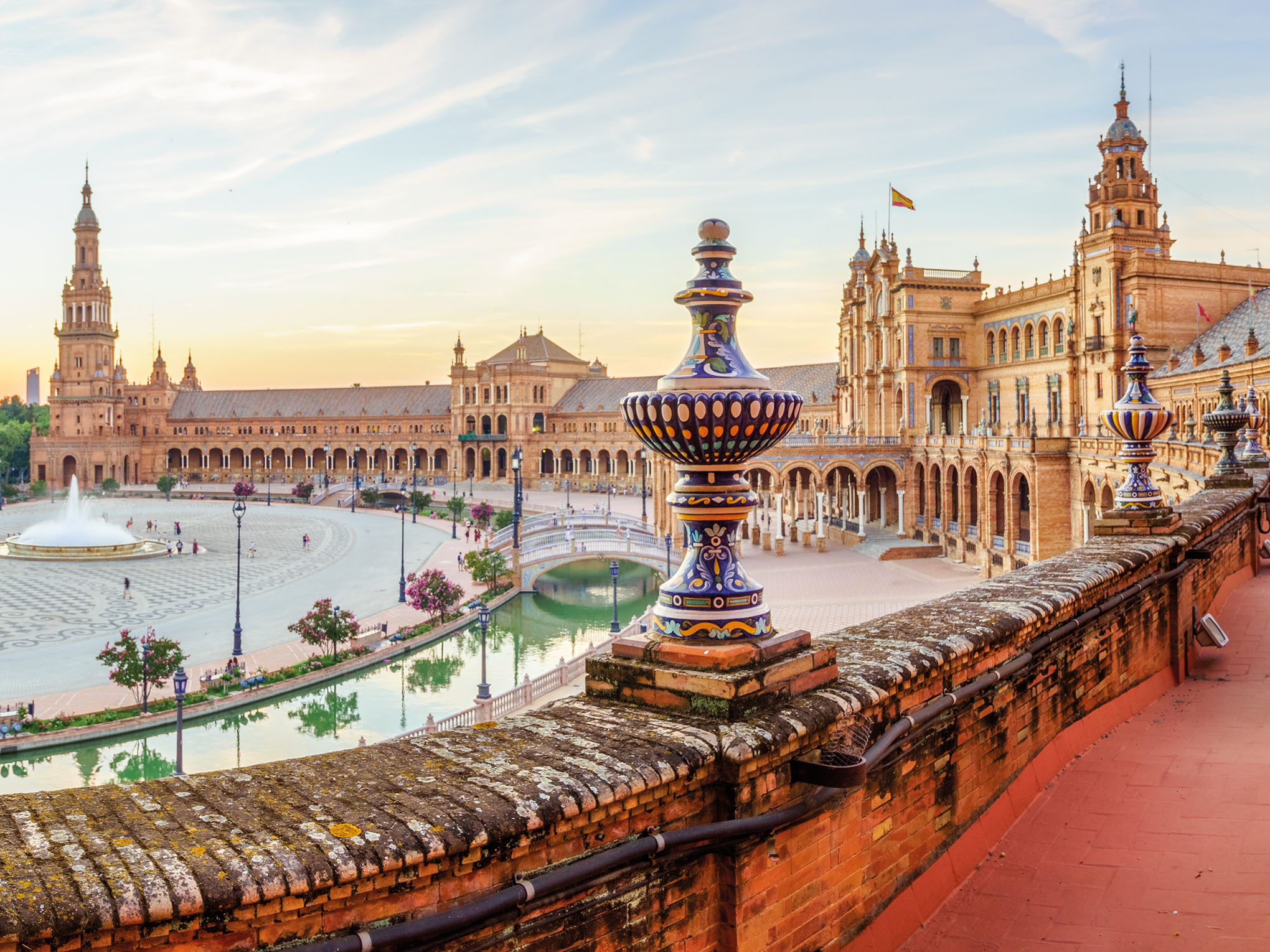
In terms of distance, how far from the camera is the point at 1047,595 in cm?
674

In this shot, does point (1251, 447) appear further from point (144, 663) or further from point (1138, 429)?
point (144, 663)

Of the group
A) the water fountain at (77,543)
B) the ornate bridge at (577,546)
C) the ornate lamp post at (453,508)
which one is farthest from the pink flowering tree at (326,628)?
the ornate lamp post at (453,508)

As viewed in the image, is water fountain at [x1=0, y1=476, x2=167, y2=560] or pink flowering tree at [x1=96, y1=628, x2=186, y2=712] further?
water fountain at [x1=0, y1=476, x2=167, y2=560]

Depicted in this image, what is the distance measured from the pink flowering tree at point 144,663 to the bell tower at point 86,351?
92.0 m

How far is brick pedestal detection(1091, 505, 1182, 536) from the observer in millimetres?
9820

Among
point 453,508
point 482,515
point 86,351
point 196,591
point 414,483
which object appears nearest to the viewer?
point 196,591

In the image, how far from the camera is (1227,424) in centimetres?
1460

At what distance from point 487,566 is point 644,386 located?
175 ft

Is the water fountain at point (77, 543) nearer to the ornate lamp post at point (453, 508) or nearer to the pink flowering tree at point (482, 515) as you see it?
the ornate lamp post at point (453, 508)

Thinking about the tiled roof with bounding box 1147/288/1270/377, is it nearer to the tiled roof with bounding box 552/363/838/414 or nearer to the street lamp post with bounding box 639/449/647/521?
the street lamp post with bounding box 639/449/647/521

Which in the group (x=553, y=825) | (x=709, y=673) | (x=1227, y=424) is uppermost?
(x=1227, y=424)

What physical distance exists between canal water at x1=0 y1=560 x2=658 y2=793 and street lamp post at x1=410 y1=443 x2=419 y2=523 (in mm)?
34192

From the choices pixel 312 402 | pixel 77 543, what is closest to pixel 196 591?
pixel 77 543

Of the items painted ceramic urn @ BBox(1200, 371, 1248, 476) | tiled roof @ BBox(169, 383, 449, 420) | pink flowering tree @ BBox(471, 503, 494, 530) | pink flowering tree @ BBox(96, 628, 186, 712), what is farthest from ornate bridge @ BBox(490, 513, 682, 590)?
tiled roof @ BBox(169, 383, 449, 420)
